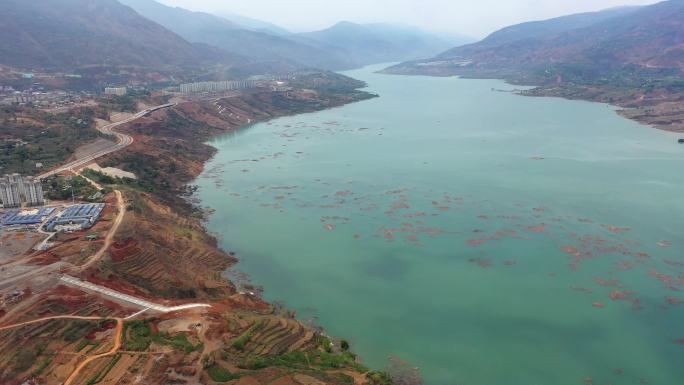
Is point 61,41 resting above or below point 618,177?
above

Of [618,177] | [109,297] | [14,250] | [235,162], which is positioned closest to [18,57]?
[235,162]

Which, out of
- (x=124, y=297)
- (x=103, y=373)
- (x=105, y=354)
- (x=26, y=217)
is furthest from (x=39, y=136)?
(x=103, y=373)

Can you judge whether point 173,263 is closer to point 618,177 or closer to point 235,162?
point 235,162

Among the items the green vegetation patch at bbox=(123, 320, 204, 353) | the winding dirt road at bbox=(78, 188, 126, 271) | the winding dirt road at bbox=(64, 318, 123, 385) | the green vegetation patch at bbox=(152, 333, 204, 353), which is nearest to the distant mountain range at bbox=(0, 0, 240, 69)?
the winding dirt road at bbox=(78, 188, 126, 271)

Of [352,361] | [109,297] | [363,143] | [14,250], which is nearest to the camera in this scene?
[352,361]

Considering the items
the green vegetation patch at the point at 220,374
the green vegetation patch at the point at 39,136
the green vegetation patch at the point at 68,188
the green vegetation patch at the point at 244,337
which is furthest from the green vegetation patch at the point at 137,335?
the green vegetation patch at the point at 39,136

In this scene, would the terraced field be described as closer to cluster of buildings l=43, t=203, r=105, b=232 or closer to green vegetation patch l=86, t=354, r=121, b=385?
green vegetation patch l=86, t=354, r=121, b=385

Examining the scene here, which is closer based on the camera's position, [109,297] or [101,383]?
[101,383]

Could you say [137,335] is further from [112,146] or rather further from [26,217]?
[112,146]
